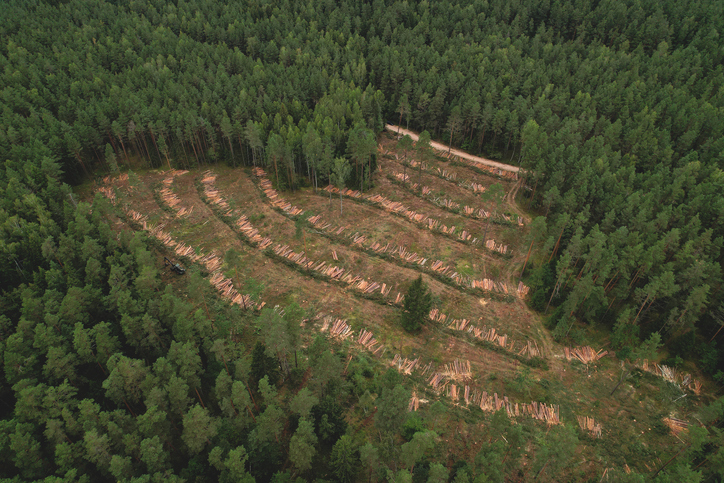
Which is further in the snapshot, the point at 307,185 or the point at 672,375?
the point at 307,185

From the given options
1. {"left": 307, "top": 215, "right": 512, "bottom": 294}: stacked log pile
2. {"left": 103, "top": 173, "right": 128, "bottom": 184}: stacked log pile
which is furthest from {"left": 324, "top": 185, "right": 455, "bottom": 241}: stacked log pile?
{"left": 103, "top": 173, "right": 128, "bottom": 184}: stacked log pile

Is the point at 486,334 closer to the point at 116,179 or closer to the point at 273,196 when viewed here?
the point at 273,196

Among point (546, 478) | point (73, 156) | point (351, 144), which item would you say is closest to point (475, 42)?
point (351, 144)

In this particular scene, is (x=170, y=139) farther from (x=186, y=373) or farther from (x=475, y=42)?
(x=475, y=42)

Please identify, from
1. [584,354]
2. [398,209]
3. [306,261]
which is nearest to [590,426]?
[584,354]

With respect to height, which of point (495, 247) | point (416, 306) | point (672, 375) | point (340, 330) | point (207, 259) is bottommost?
point (207, 259)

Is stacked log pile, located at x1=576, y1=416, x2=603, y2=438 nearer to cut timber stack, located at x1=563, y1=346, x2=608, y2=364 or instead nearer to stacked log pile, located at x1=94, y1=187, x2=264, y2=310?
cut timber stack, located at x1=563, y1=346, x2=608, y2=364
